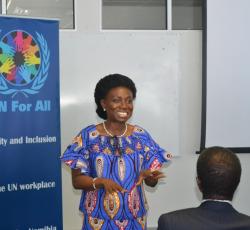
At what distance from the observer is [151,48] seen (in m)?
3.93

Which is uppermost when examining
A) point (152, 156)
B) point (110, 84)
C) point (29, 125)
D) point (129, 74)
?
point (129, 74)

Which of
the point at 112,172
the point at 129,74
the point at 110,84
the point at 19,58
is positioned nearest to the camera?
the point at 112,172

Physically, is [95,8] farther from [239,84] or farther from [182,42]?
[239,84]

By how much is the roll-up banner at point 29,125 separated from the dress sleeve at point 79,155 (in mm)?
1081

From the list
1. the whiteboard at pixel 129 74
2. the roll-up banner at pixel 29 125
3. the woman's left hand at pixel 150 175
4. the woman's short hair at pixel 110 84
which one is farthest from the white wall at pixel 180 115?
the woman's left hand at pixel 150 175

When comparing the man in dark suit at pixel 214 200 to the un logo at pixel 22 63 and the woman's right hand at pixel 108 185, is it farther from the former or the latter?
the un logo at pixel 22 63

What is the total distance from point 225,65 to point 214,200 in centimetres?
284

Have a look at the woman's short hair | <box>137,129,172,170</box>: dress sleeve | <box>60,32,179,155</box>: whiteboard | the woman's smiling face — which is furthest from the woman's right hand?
<box>60,32,179,155</box>: whiteboard

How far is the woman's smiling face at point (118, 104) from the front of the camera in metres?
2.16

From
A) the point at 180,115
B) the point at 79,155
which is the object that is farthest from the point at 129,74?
the point at 79,155

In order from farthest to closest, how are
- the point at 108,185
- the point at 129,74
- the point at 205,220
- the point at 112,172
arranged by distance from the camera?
the point at 129,74, the point at 112,172, the point at 108,185, the point at 205,220

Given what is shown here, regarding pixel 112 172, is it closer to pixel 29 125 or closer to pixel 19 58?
pixel 29 125

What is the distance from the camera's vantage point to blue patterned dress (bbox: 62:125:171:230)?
2.08 m

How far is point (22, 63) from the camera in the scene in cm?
304
